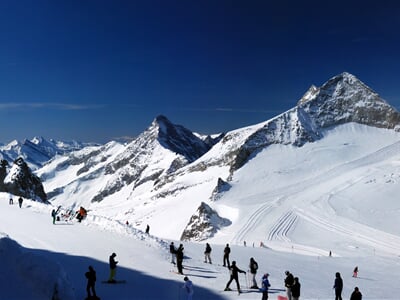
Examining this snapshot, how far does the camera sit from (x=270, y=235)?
Answer: 7094cm

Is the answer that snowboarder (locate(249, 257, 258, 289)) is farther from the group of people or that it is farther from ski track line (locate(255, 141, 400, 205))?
ski track line (locate(255, 141, 400, 205))

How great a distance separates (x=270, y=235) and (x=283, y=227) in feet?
16.8

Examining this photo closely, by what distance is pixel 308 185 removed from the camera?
4031 inches

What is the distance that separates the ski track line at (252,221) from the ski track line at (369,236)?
10218mm

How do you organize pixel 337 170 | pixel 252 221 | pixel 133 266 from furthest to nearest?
1. pixel 337 170
2. pixel 252 221
3. pixel 133 266

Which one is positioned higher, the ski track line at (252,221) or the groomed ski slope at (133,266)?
the ski track line at (252,221)

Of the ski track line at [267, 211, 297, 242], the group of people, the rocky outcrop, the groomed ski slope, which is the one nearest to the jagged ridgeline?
the rocky outcrop

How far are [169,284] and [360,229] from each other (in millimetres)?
57842

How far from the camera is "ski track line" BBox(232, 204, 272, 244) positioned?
7362 centimetres

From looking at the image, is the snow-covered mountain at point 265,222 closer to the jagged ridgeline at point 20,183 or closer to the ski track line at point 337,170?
the ski track line at point 337,170

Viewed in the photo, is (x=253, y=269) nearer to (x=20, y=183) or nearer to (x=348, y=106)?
(x=20, y=183)

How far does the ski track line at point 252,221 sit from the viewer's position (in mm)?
73625

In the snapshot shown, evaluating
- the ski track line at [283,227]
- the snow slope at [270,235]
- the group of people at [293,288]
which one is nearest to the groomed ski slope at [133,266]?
the snow slope at [270,235]

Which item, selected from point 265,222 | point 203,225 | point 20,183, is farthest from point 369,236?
point 20,183
